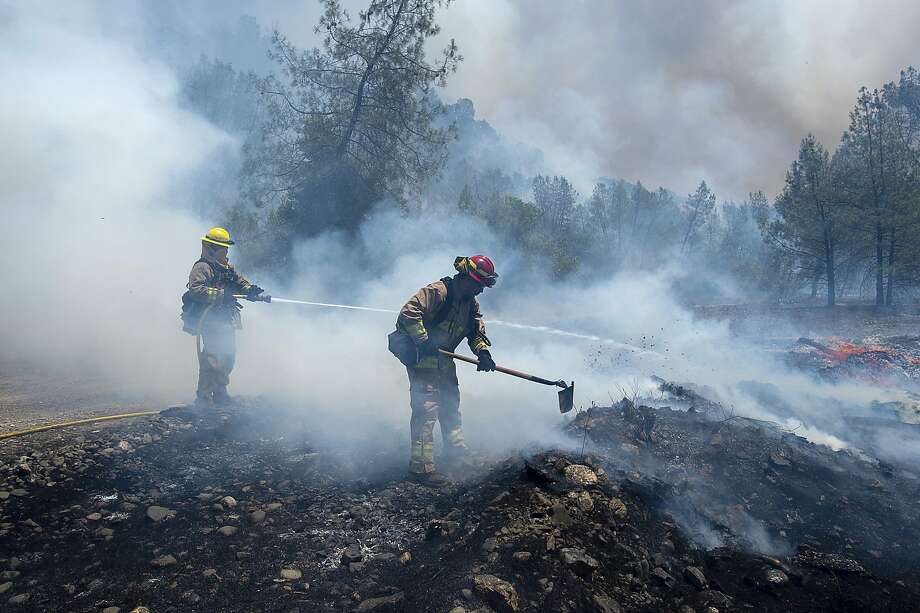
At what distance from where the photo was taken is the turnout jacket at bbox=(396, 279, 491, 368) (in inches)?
205

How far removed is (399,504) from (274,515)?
103 cm

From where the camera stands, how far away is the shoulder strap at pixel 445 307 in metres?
5.44

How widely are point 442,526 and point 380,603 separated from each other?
87 centimetres

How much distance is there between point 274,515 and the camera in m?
4.21

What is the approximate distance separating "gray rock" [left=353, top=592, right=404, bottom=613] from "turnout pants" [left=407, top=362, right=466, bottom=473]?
185 cm

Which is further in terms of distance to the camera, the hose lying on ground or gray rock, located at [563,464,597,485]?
the hose lying on ground

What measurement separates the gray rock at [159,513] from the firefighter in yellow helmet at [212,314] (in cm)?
280

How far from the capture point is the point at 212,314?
690 centimetres

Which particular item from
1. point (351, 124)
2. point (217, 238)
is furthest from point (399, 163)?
point (217, 238)

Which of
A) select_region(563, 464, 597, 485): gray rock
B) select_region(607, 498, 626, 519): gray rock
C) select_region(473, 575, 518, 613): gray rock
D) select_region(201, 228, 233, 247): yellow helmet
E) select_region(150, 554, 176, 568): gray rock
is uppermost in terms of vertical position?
select_region(201, 228, 233, 247): yellow helmet

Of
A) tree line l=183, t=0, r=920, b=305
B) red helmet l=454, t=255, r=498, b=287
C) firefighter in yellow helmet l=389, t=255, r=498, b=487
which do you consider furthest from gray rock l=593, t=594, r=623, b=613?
tree line l=183, t=0, r=920, b=305

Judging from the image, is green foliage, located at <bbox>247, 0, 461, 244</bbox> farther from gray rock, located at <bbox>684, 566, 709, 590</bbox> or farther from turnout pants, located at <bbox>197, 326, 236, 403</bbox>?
gray rock, located at <bbox>684, 566, 709, 590</bbox>

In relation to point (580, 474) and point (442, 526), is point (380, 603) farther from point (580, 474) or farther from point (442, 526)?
point (580, 474)

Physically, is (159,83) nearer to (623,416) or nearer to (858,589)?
(623,416)
